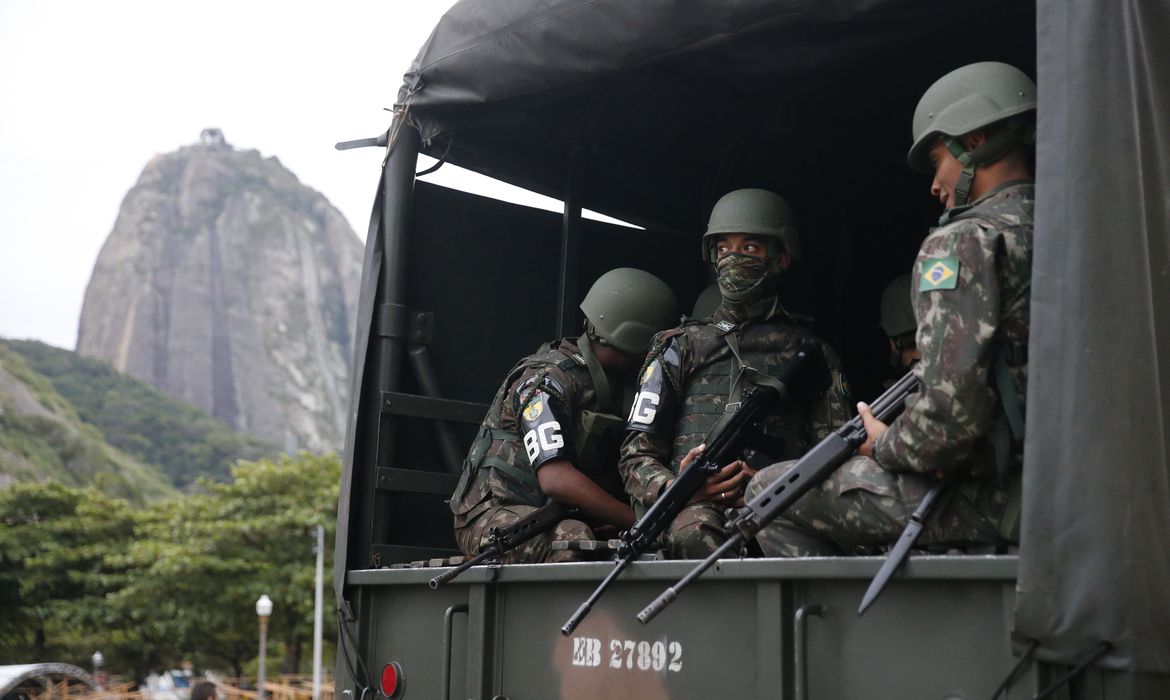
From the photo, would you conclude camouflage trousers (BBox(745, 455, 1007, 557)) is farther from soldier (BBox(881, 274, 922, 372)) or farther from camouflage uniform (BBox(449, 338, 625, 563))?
soldier (BBox(881, 274, 922, 372))

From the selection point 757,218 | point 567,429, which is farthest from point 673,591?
point 757,218

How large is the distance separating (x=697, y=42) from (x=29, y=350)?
121 meters

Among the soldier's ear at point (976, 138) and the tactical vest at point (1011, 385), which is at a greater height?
the soldier's ear at point (976, 138)

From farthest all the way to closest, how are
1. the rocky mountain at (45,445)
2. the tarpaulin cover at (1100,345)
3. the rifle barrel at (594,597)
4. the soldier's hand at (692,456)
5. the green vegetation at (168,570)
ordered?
the rocky mountain at (45,445)
the green vegetation at (168,570)
the soldier's hand at (692,456)
the rifle barrel at (594,597)
the tarpaulin cover at (1100,345)

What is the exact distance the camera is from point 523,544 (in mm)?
4227

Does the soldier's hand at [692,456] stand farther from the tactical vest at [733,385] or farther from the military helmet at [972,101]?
the military helmet at [972,101]

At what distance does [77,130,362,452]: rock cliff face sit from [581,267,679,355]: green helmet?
114611mm

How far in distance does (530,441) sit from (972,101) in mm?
1904

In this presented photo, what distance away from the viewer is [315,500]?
35.7 metres

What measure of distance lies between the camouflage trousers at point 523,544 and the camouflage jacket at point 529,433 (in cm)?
5

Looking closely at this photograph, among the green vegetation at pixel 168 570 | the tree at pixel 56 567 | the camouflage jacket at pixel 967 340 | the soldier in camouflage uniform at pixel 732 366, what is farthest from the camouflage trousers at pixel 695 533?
the tree at pixel 56 567

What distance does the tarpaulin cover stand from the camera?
7.70 feet

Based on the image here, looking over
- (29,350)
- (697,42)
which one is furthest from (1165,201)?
(29,350)

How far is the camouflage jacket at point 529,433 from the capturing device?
445 cm
